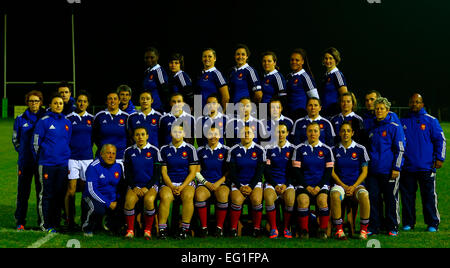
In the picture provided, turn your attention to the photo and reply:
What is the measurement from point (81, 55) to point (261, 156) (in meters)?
25.4

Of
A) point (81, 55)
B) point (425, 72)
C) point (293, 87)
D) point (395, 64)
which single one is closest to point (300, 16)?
point (395, 64)

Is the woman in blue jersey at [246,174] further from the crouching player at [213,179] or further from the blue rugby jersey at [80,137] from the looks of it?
the blue rugby jersey at [80,137]

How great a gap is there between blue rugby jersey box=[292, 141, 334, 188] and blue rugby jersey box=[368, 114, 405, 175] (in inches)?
22.8

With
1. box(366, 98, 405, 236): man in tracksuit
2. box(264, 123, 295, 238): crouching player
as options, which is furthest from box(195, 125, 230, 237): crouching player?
box(366, 98, 405, 236): man in tracksuit

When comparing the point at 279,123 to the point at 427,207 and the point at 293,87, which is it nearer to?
the point at 293,87

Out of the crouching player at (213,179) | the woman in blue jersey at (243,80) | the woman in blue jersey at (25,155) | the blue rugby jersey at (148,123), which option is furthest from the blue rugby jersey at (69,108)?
the woman in blue jersey at (243,80)

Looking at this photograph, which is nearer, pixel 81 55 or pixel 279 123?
pixel 279 123

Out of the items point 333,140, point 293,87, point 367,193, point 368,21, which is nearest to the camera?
point 367,193

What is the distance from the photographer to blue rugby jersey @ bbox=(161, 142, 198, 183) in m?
5.65

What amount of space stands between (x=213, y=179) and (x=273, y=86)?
63.9 inches

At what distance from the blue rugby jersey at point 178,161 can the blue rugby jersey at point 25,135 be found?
164 centimetres

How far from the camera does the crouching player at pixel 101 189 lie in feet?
18.0

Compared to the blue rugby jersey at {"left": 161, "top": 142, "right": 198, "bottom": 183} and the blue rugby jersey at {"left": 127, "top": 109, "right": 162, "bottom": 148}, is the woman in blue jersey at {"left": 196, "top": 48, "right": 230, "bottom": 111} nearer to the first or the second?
the blue rugby jersey at {"left": 127, "top": 109, "right": 162, "bottom": 148}

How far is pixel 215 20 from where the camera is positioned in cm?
2870
